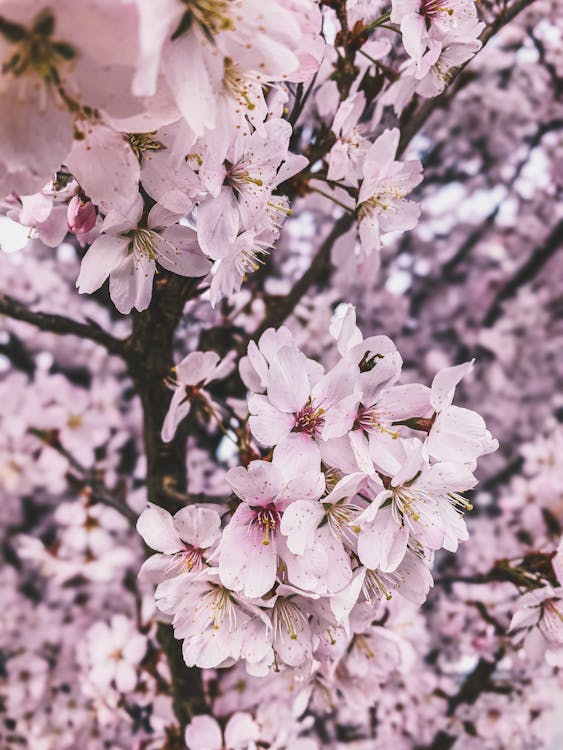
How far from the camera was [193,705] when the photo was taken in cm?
167

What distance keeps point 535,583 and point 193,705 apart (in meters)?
0.88

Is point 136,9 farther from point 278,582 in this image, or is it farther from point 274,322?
point 274,322

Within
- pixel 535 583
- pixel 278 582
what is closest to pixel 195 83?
pixel 278 582

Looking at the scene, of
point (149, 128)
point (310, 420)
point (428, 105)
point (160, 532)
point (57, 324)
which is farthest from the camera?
point (428, 105)

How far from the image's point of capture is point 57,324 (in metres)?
1.43

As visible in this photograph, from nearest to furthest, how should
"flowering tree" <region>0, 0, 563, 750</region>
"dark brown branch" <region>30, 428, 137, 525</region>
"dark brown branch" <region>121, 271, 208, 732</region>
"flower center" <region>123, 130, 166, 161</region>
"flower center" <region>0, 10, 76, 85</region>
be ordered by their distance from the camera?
1. "flower center" <region>0, 10, 76, 85</region>
2. "flowering tree" <region>0, 0, 563, 750</region>
3. "flower center" <region>123, 130, 166, 161</region>
4. "dark brown branch" <region>121, 271, 208, 732</region>
5. "dark brown branch" <region>30, 428, 137, 525</region>

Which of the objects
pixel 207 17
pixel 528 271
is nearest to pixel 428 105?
pixel 207 17

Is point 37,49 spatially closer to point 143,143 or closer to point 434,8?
point 143,143

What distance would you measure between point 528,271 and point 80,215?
330 cm

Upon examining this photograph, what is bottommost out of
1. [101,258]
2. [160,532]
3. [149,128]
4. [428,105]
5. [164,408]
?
Answer: [164,408]

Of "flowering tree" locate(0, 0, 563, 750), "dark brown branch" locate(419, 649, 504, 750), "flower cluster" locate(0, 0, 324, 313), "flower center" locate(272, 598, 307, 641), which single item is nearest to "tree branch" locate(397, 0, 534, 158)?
"flowering tree" locate(0, 0, 563, 750)

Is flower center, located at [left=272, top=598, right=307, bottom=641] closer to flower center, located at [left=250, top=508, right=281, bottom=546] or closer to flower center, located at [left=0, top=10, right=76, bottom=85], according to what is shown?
flower center, located at [left=250, top=508, right=281, bottom=546]

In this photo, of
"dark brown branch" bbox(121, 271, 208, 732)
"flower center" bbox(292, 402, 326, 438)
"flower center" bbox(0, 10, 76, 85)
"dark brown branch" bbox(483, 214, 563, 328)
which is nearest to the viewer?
"flower center" bbox(0, 10, 76, 85)

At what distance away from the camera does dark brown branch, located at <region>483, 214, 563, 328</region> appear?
3.46 m
